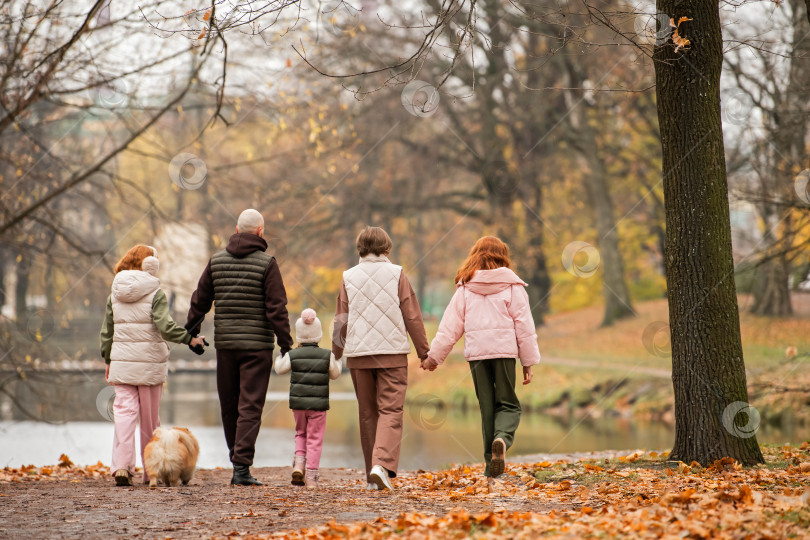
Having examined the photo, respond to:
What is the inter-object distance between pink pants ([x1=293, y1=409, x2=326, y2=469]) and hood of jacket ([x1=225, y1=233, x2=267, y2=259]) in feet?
4.17

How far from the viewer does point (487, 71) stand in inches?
958

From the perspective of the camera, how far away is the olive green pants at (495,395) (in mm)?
6281

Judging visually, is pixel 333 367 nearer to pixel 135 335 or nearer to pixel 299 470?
pixel 299 470

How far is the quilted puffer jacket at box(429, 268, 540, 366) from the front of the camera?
630cm

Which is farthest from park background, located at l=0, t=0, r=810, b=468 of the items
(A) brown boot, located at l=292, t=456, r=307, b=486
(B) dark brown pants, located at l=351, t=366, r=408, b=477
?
(A) brown boot, located at l=292, t=456, r=307, b=486

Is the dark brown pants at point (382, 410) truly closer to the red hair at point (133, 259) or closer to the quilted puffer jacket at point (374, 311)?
the quilted puffer jacket at point (374, 311)

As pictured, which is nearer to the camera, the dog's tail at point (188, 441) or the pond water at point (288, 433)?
the dog's tail at point (188, 441)

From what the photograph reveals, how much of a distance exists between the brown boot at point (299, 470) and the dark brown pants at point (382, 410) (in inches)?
21.5

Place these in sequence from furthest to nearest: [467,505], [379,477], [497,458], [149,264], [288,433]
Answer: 1. [288,433]
2. [149,264]
3. [379,477]
4. [497,458]
5. [467,505]

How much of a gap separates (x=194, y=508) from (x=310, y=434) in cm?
144

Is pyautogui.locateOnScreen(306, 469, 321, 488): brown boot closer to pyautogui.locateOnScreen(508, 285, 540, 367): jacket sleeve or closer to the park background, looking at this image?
pyautogui.locateOnScreen(508, 285, 540, 367): jacket sleeve

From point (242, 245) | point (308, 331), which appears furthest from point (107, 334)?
point (308, 331)

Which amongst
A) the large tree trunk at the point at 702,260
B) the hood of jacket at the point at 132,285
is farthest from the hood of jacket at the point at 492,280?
the hood of jacket at the point at 132,285

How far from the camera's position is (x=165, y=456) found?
21.6 feet
